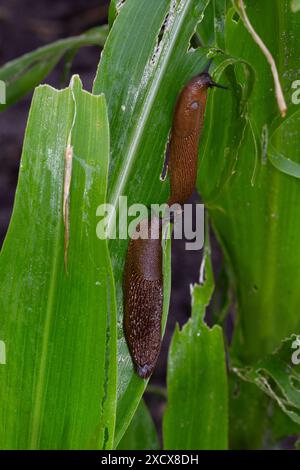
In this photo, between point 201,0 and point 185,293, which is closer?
point 201,0

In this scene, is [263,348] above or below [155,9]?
below

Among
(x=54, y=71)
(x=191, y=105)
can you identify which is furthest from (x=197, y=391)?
(x=54, y=71)

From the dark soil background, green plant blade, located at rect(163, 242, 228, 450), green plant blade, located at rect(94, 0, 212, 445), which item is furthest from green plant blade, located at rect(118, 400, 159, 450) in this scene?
the dark soil background

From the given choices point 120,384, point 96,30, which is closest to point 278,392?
point 120,384

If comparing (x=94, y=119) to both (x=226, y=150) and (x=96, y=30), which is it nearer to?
(x=226, y=150)

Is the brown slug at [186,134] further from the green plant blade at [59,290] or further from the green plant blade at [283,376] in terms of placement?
the green plant blade at [283,376]

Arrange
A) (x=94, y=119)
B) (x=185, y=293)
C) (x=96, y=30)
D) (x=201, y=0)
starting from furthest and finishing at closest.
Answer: (x=185, y=293) < (x=96, y=30) < (x=201, y=0) < (x=94, y=119)

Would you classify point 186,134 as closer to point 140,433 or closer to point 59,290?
point 59,290
